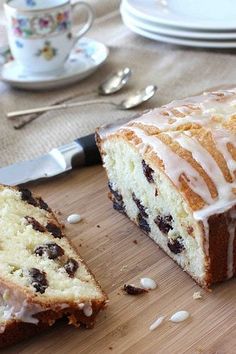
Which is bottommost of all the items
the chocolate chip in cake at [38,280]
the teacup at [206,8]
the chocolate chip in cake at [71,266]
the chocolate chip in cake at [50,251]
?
the teacup at [206,8]

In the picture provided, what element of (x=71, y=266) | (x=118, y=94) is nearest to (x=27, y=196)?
(x=71, y=266)

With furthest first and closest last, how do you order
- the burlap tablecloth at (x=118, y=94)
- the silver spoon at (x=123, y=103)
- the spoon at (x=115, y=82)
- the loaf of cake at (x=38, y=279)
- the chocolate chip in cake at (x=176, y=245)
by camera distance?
the spoon at (x=115, y=82), the silver spoon at (x=123, y=103), the burlap tablecloth at (x=118, y=94), the chocolate chip in cake at (x=176, y=245), the loaf of cake at (x=38, y=279)

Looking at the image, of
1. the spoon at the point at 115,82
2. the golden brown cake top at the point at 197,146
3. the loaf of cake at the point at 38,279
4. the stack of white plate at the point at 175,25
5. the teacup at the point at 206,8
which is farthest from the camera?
the teacup at the point at 206,8

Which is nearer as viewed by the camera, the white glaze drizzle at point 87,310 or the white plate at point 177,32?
the white glaze drizzle at point 87,310

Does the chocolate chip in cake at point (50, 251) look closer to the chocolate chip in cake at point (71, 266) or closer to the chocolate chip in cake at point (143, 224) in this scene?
the chocolate chip in cake at point (71, 266)

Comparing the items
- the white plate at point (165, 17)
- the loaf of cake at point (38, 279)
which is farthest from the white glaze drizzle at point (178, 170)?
the white plate at point (165, 17)

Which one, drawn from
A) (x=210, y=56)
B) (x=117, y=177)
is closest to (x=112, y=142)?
(x=117, y=177)
